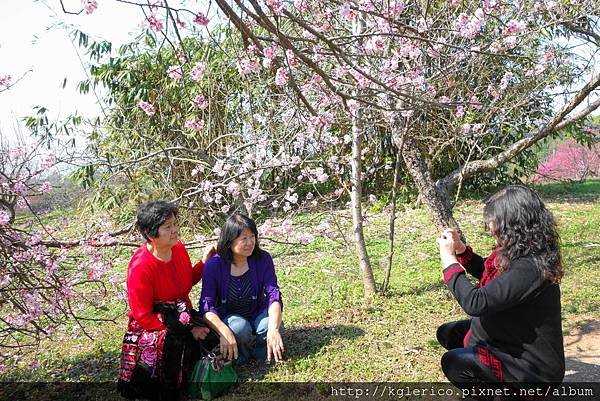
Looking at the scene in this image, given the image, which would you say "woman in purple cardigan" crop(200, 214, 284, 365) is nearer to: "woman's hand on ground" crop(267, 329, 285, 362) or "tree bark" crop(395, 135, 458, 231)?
"woman's hand on ground" crop(267, 329, 285, 362)

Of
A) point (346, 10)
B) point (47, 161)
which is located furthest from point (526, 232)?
point (47, 161)

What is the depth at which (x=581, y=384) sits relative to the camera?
→ 95.5 inches

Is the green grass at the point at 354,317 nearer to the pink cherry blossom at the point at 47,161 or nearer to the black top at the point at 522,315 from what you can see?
the black top at the point at 522,315

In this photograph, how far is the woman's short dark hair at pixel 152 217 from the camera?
2.58 meters

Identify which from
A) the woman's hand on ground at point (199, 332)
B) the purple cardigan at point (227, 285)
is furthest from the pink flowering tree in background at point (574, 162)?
the woman's hand on ground at point (199, 332)

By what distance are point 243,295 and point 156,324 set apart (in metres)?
0.50

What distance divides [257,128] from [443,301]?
2580 mm

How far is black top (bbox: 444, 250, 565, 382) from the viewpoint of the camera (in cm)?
188

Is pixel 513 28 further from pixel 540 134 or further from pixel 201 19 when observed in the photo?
pixel 201 19

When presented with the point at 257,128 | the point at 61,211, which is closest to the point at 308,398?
the point at 257,128

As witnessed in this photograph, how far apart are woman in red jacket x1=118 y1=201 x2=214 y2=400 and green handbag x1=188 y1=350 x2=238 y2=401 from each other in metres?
0.08

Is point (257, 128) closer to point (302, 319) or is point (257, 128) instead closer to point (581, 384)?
point (302, 319)

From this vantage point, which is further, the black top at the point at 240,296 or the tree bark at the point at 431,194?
the tree bark at the point at 431,194

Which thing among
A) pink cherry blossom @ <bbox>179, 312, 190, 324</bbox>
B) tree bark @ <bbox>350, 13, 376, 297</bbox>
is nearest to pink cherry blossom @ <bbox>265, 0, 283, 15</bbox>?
tree bark @ <bbox>350, 13, 376, 297</bbox>
